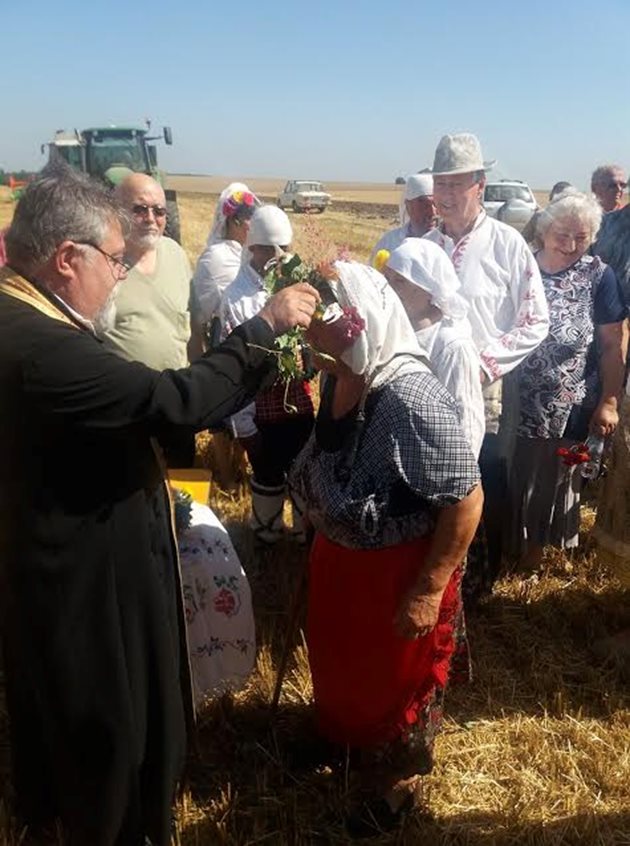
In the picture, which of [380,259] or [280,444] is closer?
[380,259]

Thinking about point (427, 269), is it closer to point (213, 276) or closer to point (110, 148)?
point (213, 276)

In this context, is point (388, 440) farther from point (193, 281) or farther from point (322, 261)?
point (193, 281)

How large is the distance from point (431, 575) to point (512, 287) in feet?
5.93

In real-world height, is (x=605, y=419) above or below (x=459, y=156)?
below

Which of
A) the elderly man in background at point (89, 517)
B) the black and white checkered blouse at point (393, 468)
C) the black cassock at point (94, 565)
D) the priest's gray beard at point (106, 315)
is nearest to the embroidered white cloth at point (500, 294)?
the black and white checkered blouse at point (393, 468)

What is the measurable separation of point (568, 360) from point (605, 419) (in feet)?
1.20

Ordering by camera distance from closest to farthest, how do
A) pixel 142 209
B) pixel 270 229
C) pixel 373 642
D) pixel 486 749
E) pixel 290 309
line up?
pixel 290 309 → pixel 373 642 → pixel 486 749 → pixel 142 209 → pixel 270 229

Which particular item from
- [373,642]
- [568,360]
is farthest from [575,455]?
[373,642]

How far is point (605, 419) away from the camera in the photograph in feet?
12.6

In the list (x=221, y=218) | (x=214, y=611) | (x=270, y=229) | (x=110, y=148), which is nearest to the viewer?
(x=214, y=611)

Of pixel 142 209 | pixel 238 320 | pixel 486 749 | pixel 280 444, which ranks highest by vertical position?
pixel 142 209

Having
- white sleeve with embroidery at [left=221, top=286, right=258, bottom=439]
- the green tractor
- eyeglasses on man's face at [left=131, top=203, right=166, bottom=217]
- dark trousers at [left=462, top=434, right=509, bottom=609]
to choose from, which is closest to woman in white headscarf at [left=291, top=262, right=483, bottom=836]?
dark trousers at [left=462, top=434, right=509, bottom=609]

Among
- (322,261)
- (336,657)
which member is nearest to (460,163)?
(322,261)

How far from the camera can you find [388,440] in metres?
2.26
